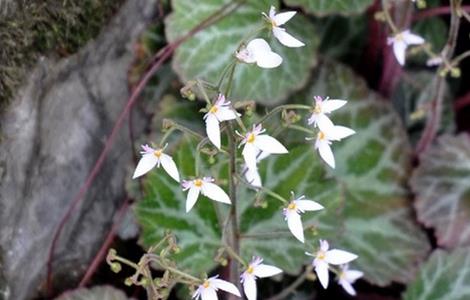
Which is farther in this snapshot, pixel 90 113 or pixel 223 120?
pixel 90 113

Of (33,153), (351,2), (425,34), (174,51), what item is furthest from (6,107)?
(425,34)

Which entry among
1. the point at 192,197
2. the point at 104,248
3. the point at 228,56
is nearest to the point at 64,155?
the point at 104,248

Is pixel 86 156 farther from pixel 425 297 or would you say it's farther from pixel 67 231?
pixel 425 297

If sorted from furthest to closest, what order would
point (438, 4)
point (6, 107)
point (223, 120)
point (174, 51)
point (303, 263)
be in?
point (438, 4), point (174, 51), point (303, 263), point (6, 107), point (223, 120)

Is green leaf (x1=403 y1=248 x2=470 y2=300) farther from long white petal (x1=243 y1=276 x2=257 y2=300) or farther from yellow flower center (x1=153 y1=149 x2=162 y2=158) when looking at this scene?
yellow flower center (x1=153 y1=149 x2=162 y2=158)

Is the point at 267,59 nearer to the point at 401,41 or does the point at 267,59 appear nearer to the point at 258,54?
the point at 258,54

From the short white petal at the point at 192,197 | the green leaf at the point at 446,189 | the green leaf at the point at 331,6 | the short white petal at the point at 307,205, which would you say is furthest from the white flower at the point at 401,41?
the short white petal at the point at 192,197
